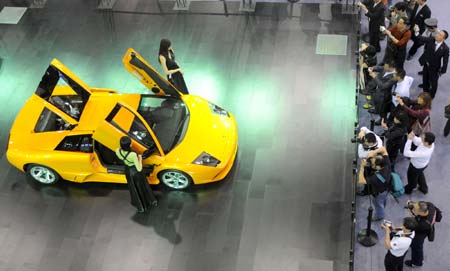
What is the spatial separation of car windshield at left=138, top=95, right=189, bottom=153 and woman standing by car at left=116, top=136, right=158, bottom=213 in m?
0.74

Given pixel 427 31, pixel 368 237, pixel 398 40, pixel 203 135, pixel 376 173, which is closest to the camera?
pixel 376 173

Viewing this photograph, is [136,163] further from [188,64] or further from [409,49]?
[409,49]

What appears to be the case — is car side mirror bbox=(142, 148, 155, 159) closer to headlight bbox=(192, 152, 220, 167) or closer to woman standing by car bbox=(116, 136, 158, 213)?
woman standing by car bbox=(116, 136, 158, 213)

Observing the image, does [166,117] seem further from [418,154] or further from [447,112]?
[447,112]

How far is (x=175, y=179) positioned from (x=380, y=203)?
3535 millimetres

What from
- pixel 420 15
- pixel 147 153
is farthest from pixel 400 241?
pixel 420 15

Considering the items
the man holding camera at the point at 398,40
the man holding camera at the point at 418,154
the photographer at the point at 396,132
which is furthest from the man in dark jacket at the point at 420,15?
the man holding camera at the point at 418,154

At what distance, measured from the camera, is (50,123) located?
35.9 feet

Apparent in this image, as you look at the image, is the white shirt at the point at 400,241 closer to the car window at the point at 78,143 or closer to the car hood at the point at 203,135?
the car hood at the point at 203,135

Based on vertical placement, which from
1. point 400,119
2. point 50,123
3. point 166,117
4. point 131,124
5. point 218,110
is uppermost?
point 400,119

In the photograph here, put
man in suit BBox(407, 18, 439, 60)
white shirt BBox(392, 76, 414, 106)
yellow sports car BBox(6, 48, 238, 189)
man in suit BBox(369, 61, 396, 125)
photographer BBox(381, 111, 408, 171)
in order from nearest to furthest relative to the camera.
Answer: photographer BBox(381, 111, 408, 171) → yellow sports car BBox(6, 48, 238, 189) → white shirt BBox(392, 76, 414, 106) → man in suit BBox(369, 61, 396, 125) → man in suit BBox(407, 18, 439, 60)

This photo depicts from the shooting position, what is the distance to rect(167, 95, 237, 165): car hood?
10648 millimetres

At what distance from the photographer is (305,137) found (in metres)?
12.0

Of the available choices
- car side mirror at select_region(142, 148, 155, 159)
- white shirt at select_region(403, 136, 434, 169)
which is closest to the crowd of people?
white shirt at select_region(403, 136, 434, 169)
